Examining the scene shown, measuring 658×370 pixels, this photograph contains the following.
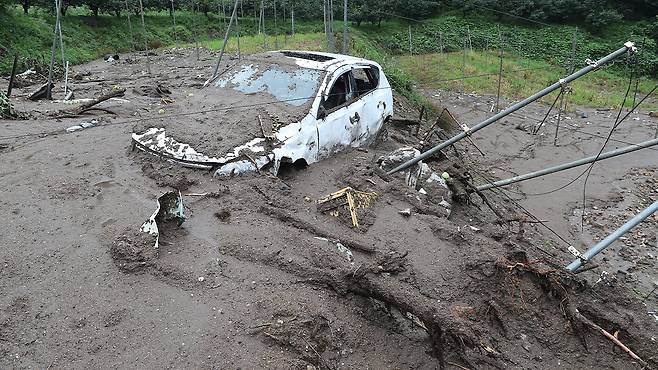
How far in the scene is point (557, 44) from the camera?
31.9m

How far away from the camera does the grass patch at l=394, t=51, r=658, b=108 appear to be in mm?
19859

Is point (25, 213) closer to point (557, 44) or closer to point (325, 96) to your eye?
point (325, 96)

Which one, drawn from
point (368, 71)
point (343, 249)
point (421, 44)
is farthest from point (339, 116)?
A: point (421, 44)

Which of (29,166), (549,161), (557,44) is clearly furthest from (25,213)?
(557,44)

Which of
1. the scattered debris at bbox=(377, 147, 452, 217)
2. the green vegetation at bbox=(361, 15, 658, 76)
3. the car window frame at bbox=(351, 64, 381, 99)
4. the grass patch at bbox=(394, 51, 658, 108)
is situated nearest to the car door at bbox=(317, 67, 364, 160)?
the car window frame at bbox=(351, 64, 381, 99)

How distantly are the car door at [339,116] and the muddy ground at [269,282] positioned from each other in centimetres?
31

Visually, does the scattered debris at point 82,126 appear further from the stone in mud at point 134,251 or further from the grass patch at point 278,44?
the grass patch at point 278,44

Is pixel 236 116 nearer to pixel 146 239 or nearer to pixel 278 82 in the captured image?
pixel 278 82

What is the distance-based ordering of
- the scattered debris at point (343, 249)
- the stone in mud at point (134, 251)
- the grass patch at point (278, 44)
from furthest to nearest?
1. the grass patch at point (278, 44)
2. the scattered debris at point (343, 249)
3. the stone in mud at point (134, 251)

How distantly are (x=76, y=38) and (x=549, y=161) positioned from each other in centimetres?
2544

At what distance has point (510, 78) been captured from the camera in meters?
22.2

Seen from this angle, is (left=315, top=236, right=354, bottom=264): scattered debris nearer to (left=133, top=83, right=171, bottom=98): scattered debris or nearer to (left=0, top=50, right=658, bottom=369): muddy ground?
(left=0, top=50, right=658, bottom=369): muddy ground

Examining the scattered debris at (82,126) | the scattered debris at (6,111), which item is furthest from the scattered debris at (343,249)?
the scattered debris at (6,111)

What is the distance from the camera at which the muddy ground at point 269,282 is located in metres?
3.79
